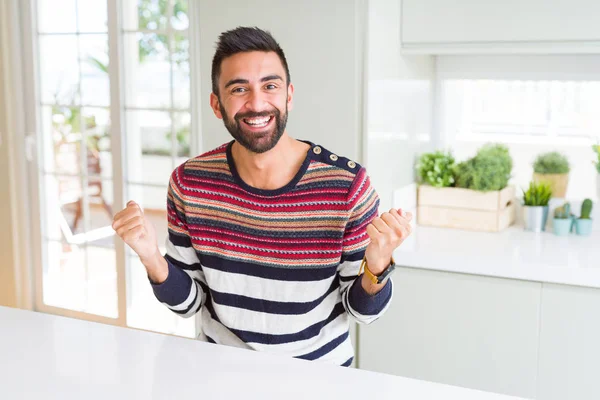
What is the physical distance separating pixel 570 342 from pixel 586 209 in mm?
622

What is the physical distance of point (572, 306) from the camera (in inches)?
89.8

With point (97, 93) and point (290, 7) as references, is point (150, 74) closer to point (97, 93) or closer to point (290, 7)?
point (97, 93)

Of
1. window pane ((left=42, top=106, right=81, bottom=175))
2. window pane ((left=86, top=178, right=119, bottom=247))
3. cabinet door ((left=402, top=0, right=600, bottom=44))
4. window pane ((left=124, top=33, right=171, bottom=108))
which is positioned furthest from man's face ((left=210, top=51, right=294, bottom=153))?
window pane ((left=86, top=178, right=119, bottom=247))

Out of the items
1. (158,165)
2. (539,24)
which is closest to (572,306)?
(539,24)

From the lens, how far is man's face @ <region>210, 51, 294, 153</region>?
1613 mm

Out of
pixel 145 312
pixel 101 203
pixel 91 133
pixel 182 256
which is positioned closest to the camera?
pixel 182 256

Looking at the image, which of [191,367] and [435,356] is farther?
[435,356]

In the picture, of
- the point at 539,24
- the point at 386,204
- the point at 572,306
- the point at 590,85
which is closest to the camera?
the point at 572,306

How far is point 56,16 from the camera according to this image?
3619mm

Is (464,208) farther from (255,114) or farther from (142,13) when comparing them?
(142,13)

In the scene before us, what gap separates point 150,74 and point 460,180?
3.95 meters

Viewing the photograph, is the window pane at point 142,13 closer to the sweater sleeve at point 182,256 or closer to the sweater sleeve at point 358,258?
the sweater sleeve at point 182,256

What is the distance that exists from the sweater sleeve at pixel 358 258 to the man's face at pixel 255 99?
222mm

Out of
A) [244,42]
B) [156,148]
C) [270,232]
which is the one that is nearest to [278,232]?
[270,232]
